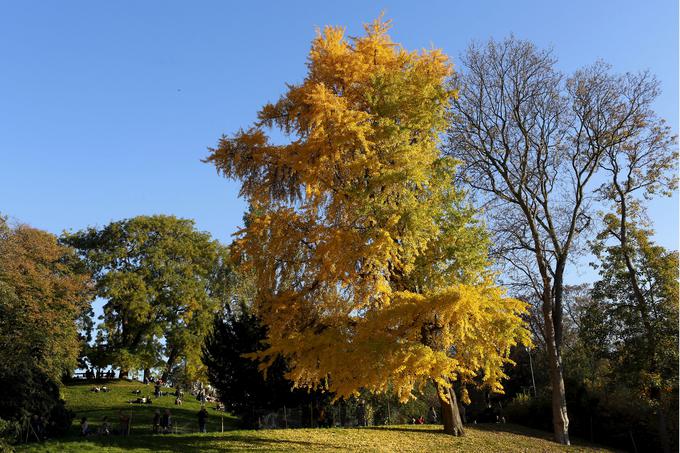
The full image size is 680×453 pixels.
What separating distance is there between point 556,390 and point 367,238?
11.1 meters

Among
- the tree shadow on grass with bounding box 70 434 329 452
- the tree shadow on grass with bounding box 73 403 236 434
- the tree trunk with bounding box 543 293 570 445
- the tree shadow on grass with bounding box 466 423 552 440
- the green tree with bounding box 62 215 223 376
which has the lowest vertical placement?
the tree shadow on grass with bounding box 73 403 236 434

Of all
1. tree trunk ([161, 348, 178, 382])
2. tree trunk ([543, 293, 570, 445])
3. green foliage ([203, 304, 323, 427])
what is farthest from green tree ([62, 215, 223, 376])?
tree trunk ([543, 293, 570, 445])

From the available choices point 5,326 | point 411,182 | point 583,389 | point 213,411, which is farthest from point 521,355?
point 5,326

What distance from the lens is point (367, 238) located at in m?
13.0

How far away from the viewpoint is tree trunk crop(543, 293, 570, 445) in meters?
18.8

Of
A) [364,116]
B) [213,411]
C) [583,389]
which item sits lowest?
[213,411]

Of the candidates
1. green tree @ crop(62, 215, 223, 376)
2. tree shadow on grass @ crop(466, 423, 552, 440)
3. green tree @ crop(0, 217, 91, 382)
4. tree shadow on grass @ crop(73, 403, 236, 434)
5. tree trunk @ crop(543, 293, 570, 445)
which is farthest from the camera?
green tree @ crop(62, 215, 223, 376)

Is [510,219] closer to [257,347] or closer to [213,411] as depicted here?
[257,347]

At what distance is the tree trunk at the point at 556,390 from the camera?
1878 cm

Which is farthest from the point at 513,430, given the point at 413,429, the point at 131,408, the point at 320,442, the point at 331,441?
the point at 131,408

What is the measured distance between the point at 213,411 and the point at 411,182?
25749mm

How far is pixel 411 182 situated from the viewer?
46.8 feet

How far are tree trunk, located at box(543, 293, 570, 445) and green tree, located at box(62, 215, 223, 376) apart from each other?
2507 cm

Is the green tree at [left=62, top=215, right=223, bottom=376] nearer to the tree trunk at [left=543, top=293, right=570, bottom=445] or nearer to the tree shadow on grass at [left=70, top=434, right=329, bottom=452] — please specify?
the tree shadow on grass at [left=70, top=434, right=329, bottom=452]
